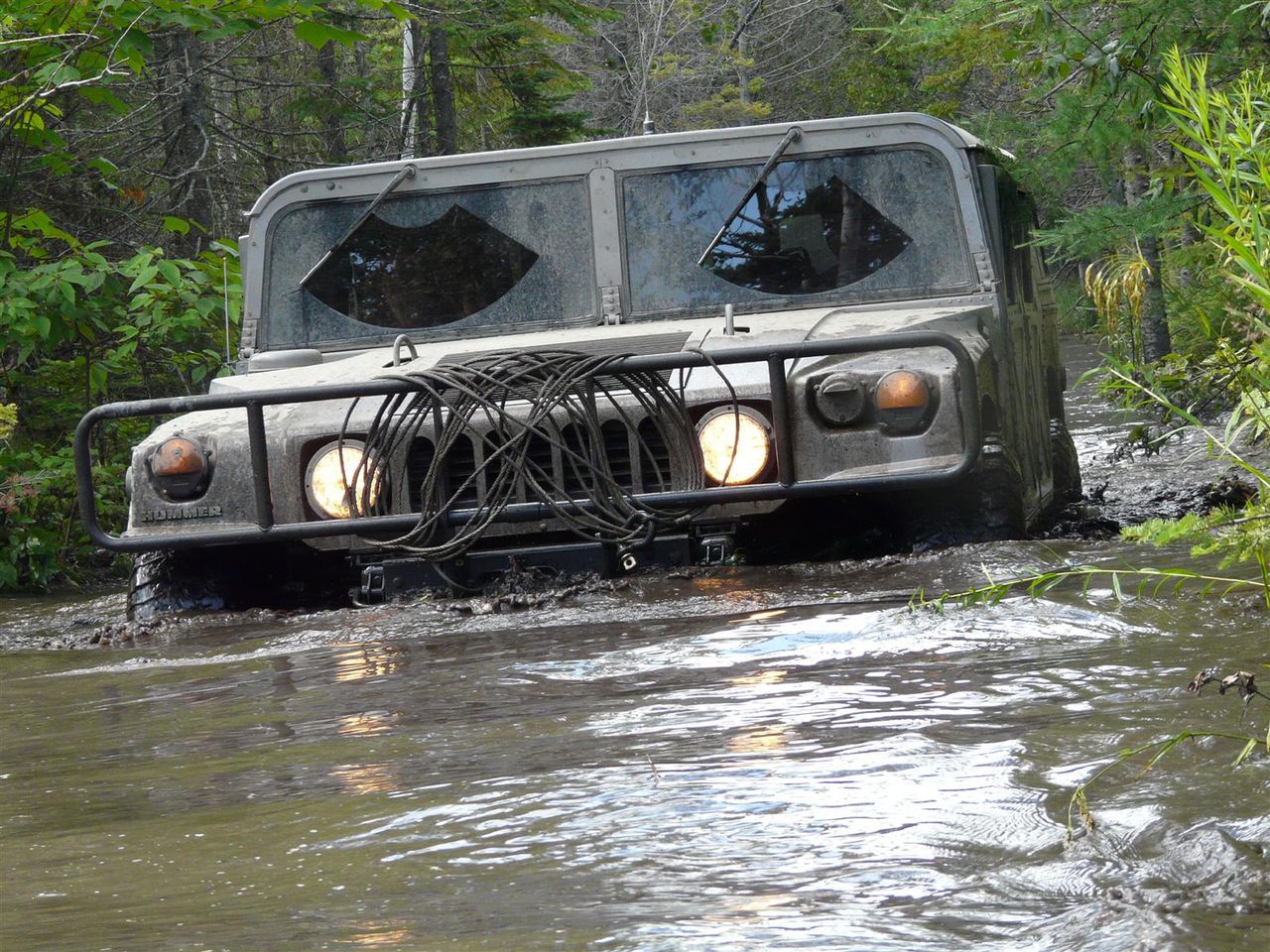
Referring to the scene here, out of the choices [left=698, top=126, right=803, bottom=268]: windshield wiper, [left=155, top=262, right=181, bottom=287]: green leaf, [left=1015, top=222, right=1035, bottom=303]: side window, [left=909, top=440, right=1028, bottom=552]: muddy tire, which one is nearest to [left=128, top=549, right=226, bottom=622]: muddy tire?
[left=698, top=126, right=803, bottom=268]: windshield wiper

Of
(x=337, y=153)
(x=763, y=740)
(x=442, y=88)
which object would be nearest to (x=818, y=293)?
(x=763, y=740)

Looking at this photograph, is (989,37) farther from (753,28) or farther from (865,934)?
(753,28)

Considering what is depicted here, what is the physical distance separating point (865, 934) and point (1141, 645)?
70.7 inches

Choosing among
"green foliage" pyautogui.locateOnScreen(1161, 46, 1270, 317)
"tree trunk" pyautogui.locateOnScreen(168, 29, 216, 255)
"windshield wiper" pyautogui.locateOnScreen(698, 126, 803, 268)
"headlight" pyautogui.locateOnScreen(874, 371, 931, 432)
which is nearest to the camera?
"green foliage" pyautogui.locateOnScreen(1161, 46, 1270, 317)

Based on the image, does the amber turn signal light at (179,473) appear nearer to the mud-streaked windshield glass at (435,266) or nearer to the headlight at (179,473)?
the headlight at (179,473)

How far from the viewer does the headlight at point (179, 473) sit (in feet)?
17.0

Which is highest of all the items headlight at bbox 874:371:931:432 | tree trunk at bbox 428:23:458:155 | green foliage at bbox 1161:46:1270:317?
tree trunk at bbox 428:23:458:155

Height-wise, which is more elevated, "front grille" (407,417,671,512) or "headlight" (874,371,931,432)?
"headlight" (874,371,931,432)

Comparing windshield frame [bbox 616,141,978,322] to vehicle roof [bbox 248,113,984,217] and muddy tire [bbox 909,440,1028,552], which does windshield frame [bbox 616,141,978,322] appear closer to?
vehicle roof [bbox 248,113,984,217]

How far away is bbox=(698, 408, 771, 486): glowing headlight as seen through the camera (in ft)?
16.1

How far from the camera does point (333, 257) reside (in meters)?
6.26

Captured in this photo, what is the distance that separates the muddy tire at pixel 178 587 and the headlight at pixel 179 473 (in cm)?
45

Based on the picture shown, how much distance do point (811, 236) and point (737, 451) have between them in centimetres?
134

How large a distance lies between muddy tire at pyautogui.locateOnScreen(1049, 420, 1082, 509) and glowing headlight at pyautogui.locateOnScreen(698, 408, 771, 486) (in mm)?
3153
